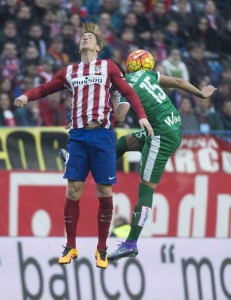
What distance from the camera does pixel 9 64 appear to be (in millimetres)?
18391

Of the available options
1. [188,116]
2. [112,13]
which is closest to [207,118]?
[188,116]

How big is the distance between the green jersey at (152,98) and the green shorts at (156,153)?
9cm

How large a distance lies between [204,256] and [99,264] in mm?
3031

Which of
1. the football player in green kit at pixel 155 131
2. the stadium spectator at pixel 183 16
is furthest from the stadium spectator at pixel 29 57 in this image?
the football player in green kit at pixel 155 131

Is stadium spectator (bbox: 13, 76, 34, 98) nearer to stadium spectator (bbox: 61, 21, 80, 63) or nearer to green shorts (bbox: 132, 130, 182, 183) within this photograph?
stadium spectator (bbox: 61, 21, 80, 63)

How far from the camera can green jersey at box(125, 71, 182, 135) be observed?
12375 millimetres

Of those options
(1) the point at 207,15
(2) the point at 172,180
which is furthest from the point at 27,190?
(1) the point at 207,15

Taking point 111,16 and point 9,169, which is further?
point 111,16

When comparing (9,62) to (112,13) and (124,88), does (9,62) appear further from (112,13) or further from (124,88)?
(124,88)

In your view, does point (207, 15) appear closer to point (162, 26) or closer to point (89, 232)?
point (162, 26)

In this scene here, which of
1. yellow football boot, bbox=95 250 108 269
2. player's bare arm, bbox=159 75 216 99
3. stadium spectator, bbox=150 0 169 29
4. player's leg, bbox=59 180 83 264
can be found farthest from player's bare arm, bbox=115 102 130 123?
stadium spectator, bbox=150 0 169 29

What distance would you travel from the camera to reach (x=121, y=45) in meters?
19.7

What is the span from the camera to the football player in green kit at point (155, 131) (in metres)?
12.4

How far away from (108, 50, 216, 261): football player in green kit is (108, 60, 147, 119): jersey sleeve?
0.49m
